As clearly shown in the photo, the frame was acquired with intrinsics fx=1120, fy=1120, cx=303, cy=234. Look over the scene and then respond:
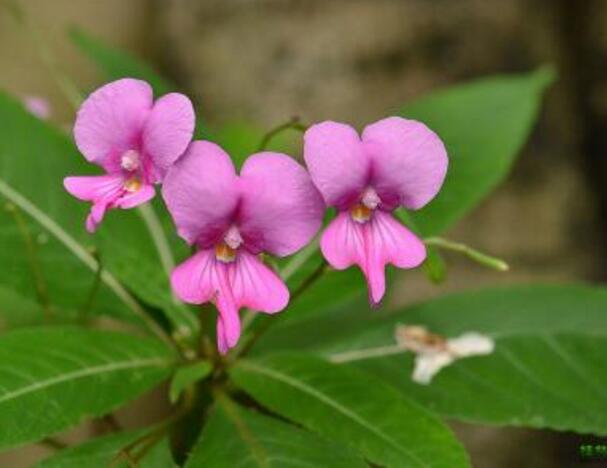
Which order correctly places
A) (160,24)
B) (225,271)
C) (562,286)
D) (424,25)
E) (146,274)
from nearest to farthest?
(225,271) → (146,274) → (562,286) → (424,25) → (160,24)

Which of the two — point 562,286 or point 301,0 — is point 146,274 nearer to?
point 562,286

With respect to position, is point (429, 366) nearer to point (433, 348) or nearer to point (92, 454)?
point (433, 348)

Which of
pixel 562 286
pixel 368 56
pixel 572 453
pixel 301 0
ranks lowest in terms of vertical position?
pixel 572 453

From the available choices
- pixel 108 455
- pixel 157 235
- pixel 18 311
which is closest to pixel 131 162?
pixel 108 455

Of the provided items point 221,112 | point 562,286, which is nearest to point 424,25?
point 221,112

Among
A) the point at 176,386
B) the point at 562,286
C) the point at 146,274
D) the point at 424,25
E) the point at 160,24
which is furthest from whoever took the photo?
the point at 160,24

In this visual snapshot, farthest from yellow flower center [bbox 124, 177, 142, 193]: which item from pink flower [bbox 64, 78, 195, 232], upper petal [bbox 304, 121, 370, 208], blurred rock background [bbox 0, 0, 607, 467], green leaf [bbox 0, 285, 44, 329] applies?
blurred rock background [bbox 0, 0, 607, 467]

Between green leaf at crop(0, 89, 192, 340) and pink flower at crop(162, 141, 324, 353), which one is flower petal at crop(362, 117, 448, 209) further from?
green leaf at crop(0, 89, 192, 340)
